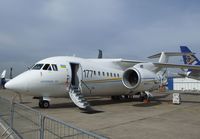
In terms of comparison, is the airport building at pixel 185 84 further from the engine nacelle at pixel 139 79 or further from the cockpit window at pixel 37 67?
the cockpit window at pixel 37 67

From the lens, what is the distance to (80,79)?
1449 cm

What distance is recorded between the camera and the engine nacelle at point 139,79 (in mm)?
16156

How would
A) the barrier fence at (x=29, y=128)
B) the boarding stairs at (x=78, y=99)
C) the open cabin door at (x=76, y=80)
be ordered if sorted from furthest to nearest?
the open cabin door at (x=76, y=80) < the boarding stairs at (x=78, y=99) < the barrier fence at (x=29, y=128)

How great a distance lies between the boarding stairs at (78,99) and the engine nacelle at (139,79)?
12.3ft

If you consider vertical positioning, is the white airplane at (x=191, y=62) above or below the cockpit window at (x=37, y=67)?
above

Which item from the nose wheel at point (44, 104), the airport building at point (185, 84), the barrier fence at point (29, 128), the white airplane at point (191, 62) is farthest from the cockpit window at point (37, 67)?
the airport building at point (185, 84)

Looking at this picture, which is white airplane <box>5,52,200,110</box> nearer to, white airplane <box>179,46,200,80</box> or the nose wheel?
the nose wheel

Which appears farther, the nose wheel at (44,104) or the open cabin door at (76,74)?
the open cabin door at (76,74)

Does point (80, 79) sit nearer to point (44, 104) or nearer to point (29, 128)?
point (44, 104)

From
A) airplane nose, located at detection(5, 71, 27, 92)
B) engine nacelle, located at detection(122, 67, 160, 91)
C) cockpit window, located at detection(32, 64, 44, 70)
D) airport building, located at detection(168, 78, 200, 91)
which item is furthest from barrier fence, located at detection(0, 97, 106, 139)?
airport building, located at detection(168, 78, 200, 91)

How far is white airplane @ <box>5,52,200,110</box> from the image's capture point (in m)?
12.6

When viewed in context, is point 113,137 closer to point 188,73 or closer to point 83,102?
point 83,102

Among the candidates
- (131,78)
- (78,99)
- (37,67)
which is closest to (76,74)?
(78,99)

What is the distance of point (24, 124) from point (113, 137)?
2.51m
